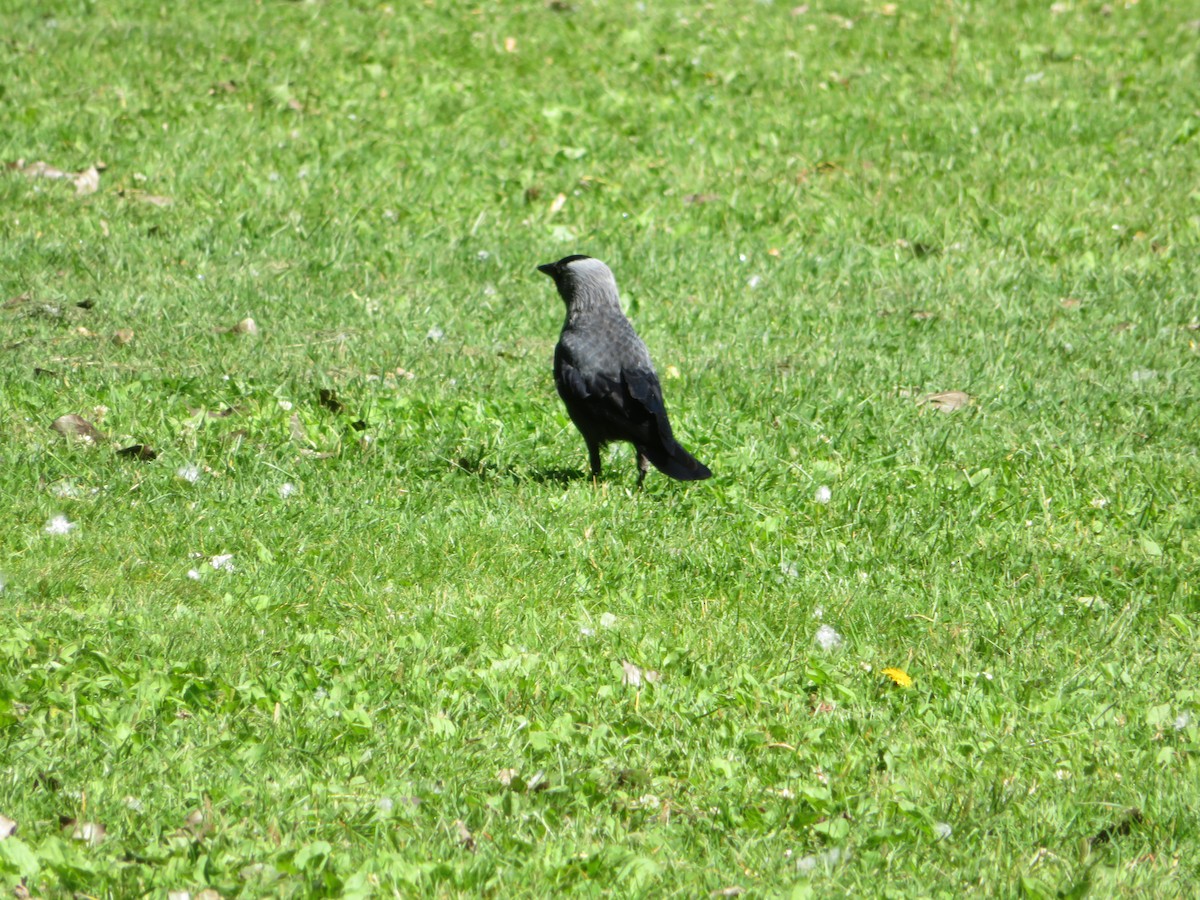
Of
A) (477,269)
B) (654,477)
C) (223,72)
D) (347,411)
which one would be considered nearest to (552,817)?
(654,477)

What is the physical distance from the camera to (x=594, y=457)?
6.21 m

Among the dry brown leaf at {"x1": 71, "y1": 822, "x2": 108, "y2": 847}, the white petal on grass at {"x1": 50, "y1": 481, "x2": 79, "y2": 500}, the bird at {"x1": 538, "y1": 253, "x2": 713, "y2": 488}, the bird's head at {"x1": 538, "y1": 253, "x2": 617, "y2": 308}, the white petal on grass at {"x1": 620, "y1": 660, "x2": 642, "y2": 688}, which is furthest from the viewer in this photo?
the bird's head at {"x1": 538, "y1": 253, "x2": 617, "y2": 308}

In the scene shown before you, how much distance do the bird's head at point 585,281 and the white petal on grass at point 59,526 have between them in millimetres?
2477

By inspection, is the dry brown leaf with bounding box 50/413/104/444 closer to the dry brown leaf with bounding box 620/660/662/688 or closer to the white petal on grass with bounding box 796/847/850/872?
the dry brown leaf with bounding box 620/660/662/688

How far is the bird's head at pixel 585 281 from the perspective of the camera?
6.50 m

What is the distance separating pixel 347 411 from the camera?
6477mm

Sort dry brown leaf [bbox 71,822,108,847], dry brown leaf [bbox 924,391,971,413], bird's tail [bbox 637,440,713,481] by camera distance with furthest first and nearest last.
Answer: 1. dry brown leaf [bbox 924,391,971,413]
2. bird's tail [bbox 637,440,713,481]
3. dry brown leaf [bbox 71,822,108,847]

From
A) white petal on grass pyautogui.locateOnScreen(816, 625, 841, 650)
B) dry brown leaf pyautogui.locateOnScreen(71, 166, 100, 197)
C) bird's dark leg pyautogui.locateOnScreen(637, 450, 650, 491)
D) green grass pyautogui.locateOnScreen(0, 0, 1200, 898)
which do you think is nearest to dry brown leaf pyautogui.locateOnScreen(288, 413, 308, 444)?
green grass pyautogui.locateOnScreen(0, 0, 1200, 898)

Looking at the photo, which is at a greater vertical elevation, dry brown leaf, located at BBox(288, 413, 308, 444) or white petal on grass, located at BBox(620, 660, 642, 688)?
white petal on grass, located at BBox(620, 660, 642, 688)

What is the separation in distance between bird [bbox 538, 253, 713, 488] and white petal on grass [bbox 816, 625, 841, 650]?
38.9 inches

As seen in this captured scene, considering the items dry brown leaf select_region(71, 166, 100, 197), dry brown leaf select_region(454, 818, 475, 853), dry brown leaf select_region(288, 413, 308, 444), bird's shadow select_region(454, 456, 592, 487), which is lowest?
bird's shadow select_region(454, 456, 592, 487)

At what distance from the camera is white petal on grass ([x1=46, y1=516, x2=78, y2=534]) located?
17.2 feet

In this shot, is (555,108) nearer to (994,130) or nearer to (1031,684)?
(994,130)

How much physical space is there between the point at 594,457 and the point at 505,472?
401 mm
